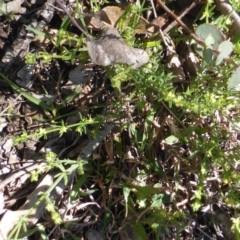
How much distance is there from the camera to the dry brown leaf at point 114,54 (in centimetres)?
166

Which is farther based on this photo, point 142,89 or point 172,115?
point 172,115

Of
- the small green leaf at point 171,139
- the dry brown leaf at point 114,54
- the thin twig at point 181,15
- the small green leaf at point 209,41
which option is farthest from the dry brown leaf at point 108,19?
the small green leaf at point 171,139

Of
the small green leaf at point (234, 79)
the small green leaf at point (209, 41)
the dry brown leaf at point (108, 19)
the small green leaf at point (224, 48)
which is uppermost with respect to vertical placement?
the small green leaf at point (224, 48)

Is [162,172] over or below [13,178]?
over

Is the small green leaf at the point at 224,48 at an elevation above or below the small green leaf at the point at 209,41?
above

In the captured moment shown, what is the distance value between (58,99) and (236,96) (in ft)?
2.51

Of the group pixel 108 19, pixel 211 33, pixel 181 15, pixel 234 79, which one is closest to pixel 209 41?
pixel 211 33

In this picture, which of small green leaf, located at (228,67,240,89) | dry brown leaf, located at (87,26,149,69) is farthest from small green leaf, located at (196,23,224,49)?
dry brown leaf, located at (87,26,149,69)

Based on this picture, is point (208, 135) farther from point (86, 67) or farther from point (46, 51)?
point (46, 51)

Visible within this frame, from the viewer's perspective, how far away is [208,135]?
2.05m

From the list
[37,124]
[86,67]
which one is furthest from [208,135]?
[37,124]

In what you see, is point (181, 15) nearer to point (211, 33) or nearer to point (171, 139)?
point (211, 33)

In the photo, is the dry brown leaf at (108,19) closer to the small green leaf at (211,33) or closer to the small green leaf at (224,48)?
the small green leaf at (211,33)

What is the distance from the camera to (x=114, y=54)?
1672 mm
